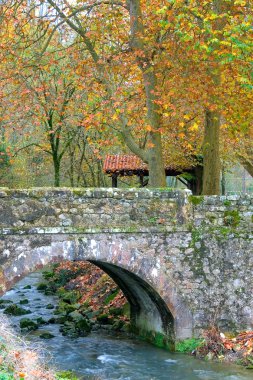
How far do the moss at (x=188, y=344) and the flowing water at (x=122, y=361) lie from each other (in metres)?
0.16

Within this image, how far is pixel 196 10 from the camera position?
1255cm

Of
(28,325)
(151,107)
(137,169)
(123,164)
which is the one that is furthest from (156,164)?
(123,164)

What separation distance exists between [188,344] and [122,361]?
146 cm

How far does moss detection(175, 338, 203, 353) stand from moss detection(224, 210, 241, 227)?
2.61 meters

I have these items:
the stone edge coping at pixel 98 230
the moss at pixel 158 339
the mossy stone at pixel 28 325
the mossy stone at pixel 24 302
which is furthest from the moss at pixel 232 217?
the mossy stone at pixel 24 302

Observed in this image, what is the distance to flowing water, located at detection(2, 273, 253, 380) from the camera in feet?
36.9

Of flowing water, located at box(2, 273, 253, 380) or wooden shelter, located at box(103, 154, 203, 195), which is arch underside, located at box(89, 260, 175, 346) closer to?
flowing water, located at box(2, 273, 253, 380)

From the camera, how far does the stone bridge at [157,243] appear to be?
11.1m

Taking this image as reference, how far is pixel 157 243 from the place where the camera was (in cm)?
1218

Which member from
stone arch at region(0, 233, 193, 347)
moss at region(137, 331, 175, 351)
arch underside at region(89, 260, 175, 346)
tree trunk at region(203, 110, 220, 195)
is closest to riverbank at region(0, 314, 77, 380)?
stone arch at region(0, 233, 193, 347)

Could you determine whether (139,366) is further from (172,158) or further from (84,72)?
(172,158)

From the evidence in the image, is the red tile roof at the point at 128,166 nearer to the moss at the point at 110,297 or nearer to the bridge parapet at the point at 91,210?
the moss at the point at 110,297

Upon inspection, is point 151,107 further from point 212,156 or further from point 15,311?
point 15,311

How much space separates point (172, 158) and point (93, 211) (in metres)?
10.9
